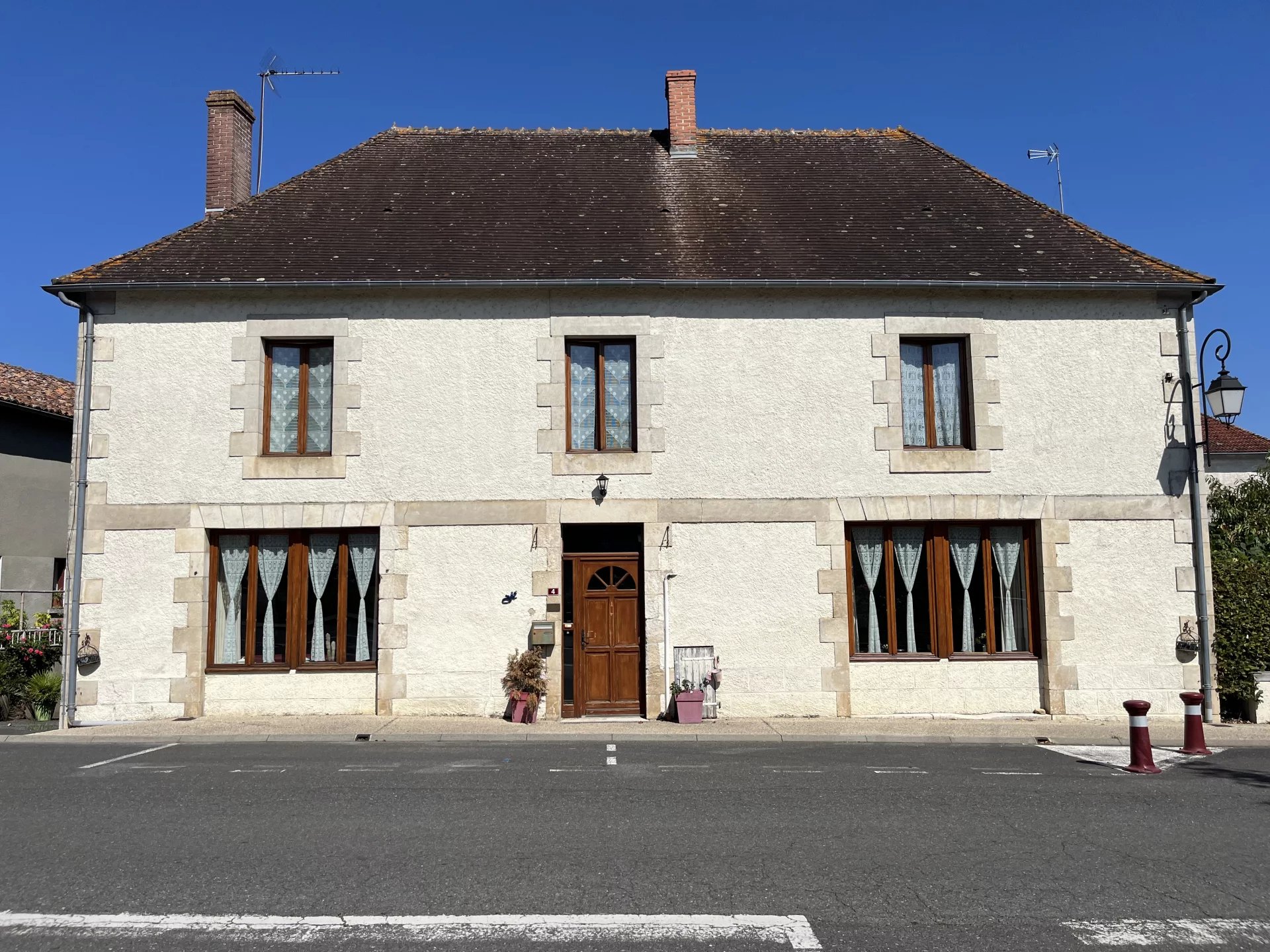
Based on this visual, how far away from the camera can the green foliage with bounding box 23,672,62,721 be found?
1184cm

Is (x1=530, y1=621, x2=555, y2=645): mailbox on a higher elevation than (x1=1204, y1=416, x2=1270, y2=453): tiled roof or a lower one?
lower

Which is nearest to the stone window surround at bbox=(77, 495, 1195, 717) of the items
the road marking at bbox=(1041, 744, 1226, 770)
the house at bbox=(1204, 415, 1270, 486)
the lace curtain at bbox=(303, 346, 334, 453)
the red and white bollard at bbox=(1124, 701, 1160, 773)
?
the lace curtain at bbox=(303, 346, 334, 453)

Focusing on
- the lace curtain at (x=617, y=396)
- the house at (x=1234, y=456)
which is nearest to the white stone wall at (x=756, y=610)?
the lace curtain at (x=617, y=396)

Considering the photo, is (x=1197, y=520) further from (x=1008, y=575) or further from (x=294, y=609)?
(x=294, y=609)

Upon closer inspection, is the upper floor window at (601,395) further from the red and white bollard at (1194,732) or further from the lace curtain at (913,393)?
the red and white bollard at (1194,732)

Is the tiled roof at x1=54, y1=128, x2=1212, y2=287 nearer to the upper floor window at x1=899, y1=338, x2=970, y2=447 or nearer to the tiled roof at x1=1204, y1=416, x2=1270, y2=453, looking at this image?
the upper floor window at x1=899, y1=338, x2=970, y2=447

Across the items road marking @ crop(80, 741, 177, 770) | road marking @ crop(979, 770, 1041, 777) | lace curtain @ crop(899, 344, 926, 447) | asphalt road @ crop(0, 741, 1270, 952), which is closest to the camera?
asphalt road @ crop(0, 741, 1270, 952)

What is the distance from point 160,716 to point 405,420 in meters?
4.34

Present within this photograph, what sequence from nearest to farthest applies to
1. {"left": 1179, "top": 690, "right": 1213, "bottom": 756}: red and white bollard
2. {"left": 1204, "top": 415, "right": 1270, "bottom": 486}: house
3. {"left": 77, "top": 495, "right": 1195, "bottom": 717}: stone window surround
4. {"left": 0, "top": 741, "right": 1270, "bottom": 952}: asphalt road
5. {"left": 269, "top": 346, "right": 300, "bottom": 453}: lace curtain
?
1. {"left": 0, "top": 741, "right": 1270, "bottom": 952}: asphalt road
2. {"left": 1179, "top": 690, "right": 1213, "bottom": 756}: red and white bollard
3. {"left": 77, "top": 495, "right": 1195, "bottom": 717}: stone window surround
4. {"left": 269, "top": 346, "right": 300, "bottom": 453}: lace curtain
5. {"left": 1204, "top": 415, "right": 1270, "bottom": 486}: house

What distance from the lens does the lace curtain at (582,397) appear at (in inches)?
468

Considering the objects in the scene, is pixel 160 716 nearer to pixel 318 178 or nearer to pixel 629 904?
pixel 318 178

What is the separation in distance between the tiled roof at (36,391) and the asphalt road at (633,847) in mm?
11102

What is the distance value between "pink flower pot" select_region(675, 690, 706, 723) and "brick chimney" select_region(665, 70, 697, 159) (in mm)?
8002

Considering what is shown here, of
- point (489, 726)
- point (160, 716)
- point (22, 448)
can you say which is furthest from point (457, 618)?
point (22, 448)
